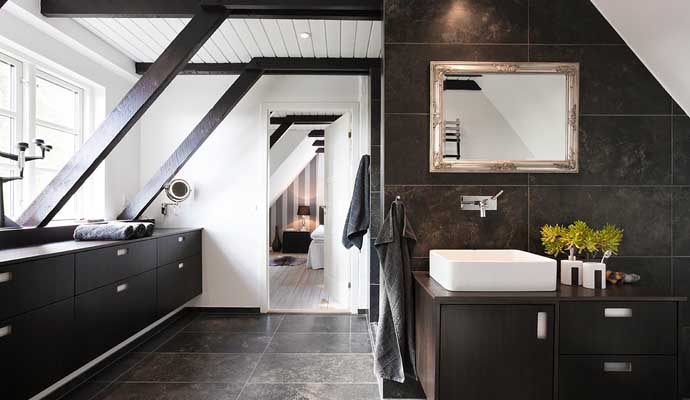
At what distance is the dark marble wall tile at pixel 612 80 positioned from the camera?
1904 millimetres

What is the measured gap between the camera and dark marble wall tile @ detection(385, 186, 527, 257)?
6.28 ft

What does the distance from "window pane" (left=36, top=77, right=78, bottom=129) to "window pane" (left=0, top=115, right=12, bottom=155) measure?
251 millimetres

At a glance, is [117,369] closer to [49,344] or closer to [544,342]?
[49,344]

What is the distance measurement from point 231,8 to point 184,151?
133 cm

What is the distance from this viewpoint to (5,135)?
7.22 feet

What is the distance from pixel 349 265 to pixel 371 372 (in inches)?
52.8

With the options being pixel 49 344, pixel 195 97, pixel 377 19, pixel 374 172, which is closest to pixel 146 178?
pixel 195 97

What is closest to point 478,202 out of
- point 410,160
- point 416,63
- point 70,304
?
point 410,160

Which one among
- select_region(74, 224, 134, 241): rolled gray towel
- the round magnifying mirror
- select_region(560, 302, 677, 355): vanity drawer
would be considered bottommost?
select_region(560, 302, 677, 355): vanity drawer

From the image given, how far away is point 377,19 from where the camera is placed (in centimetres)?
230

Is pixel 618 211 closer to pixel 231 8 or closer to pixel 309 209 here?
pixel 231 8

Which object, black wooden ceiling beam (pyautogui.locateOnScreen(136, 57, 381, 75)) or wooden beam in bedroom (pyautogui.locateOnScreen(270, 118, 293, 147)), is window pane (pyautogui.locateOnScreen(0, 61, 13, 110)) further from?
wooden beam in bedroom (pyautogui.locateOnScreen(270, 118, 293, 147))

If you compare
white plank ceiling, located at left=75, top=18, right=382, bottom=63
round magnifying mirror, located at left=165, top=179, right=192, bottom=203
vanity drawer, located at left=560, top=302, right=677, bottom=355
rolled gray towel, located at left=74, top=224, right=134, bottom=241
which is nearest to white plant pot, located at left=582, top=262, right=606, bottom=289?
vanity drawer, located at left=560, top=302, right=677, bottom=355

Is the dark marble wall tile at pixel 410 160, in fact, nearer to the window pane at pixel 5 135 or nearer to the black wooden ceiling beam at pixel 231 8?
the black wooden ceiling beam at pixel 231 8
